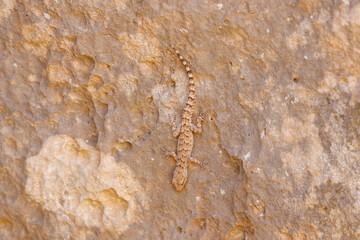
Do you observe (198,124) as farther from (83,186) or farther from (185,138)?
(83,186)

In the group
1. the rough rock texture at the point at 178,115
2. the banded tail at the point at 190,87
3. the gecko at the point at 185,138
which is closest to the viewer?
the rough rock texture at the point at 178,115

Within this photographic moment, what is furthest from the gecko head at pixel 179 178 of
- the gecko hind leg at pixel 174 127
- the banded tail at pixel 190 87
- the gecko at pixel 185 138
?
the banded tail at pixel 190 87

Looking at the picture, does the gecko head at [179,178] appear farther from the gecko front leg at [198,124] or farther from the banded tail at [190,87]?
the banded tail at [190,87]

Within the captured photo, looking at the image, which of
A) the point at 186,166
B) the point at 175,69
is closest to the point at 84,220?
the point at 186,166

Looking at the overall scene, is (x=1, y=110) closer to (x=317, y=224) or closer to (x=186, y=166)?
(x=186, y=166)

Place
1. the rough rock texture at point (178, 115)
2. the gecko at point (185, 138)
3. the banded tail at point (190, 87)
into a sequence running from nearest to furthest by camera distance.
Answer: the rough rock texture at point (178, 115), the banded tail at point (190, 87), the gecko at point (185, 138)

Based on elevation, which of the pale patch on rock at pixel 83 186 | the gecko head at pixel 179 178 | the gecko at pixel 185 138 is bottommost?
the pale patch on rock at pixel 83 186

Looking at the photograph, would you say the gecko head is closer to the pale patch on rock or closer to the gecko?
the gecko
